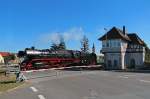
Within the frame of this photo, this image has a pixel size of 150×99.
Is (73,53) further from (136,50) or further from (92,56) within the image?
(136,50)

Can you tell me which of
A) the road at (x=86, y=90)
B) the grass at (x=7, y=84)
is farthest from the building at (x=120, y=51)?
the road at (x=86, y=90)

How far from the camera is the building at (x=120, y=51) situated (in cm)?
7752

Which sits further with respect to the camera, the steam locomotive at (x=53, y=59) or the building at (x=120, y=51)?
the building at (x=120, y=51)

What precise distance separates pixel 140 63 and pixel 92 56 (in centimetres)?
1693

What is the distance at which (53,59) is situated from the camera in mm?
56125

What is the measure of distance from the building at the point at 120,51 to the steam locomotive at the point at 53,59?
39.0ft

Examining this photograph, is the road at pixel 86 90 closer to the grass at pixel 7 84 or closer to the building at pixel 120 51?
the grass at pixel 7 84

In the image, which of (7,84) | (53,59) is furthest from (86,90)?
(53,59)

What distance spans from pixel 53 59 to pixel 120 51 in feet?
81.1

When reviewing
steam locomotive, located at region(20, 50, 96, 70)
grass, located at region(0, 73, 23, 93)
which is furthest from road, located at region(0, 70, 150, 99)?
steam locomotive, located at region(20, 50, 96, 70)

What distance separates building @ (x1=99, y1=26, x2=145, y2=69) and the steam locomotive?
11.9 m

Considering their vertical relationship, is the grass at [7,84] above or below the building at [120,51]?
below

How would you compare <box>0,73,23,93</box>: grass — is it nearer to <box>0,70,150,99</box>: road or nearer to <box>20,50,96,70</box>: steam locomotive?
<box>0,70,150,99</box>: road

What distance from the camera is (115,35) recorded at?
78.6 meters
